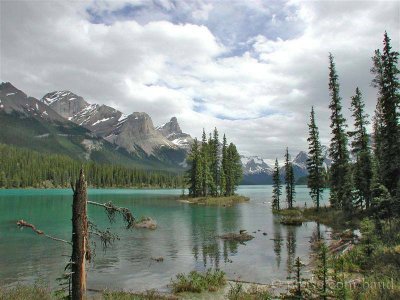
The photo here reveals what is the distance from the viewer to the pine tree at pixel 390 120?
123 ft

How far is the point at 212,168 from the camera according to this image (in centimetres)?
11512

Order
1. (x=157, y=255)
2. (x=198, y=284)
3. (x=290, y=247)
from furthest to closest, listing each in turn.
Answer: (x=290, y=247) → (x=157, y=255) → (x=198, y=284)

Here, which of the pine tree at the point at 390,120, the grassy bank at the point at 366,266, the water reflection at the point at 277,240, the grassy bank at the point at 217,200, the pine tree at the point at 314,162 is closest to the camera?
the grassy bank at the point at 366,266

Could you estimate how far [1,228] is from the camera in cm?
4703

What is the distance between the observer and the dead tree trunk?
11.7 m

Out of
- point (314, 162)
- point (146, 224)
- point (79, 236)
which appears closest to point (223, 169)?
point (314, 162)

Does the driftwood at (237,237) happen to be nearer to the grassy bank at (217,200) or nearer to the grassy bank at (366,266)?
the grassy bank at (366,266)

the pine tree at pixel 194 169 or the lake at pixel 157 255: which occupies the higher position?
the pine tree at pixel 194 169

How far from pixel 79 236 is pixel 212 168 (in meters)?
104

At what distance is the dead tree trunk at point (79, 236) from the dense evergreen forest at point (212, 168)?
94767 millimetres

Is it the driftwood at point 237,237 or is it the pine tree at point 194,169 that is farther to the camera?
the pine tree at point 194,169

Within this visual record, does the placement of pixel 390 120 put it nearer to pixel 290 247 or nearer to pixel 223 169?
pixel 290 247

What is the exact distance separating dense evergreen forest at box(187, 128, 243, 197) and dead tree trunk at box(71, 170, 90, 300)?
311 ft

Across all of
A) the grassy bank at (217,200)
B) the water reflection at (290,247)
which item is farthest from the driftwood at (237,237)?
the grassy bank at (217,200)
